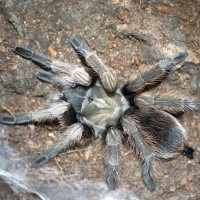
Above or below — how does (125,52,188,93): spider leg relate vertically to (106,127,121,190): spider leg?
above

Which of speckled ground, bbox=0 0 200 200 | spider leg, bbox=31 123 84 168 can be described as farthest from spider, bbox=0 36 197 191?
speckled ground, bbox=0 0 200 200

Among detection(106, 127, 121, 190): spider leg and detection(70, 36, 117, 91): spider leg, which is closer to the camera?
detection(70, 36, 117, 91): spider leg

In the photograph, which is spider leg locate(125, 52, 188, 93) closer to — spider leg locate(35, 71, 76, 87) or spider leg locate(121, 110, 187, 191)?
spider leg locate(121, 110, 187, 191)

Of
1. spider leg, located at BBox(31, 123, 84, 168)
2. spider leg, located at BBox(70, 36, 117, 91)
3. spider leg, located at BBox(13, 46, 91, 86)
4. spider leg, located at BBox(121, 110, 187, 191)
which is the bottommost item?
spider leg, located at BBox(31, 123, 84, 168)

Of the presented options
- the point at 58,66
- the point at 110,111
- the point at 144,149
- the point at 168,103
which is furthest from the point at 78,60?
the point at 144,149

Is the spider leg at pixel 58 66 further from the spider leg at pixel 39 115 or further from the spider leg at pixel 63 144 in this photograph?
the spider leg at pixel 63 144

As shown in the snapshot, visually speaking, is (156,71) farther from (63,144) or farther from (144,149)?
(63,144)

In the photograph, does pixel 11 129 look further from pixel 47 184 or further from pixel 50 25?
pixel 50 25

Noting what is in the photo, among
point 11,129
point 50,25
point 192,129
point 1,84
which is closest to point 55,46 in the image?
point 50,25

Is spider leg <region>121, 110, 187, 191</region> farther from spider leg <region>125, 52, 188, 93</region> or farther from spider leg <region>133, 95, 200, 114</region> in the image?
spider leg <region>125, 52, 188, 93</region>

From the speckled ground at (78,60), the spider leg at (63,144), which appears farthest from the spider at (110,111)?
the speckled ground at (78,60)
